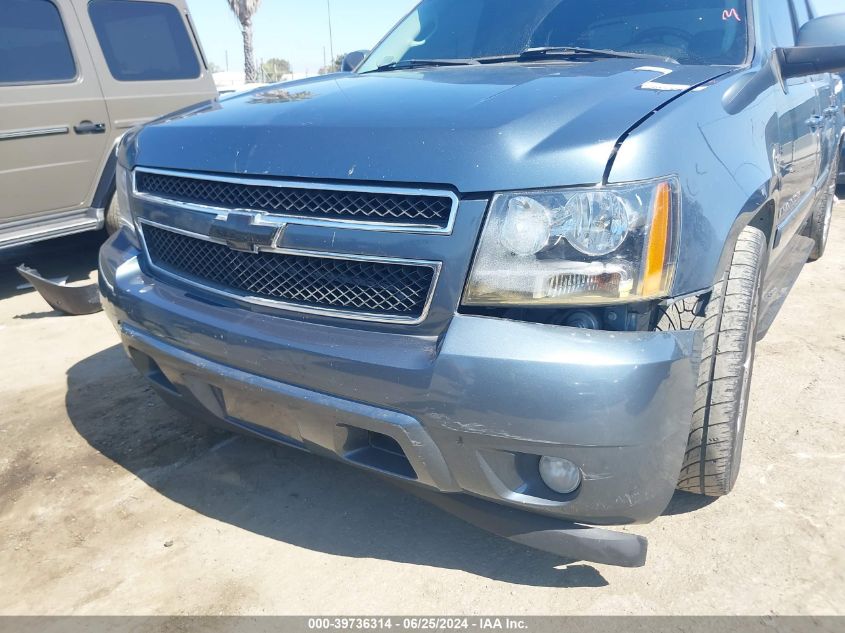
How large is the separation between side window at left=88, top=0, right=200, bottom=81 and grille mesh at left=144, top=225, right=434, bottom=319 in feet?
12.3

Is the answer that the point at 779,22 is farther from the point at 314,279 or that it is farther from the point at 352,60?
the point at 314,279

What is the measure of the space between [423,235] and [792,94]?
6.52 ft

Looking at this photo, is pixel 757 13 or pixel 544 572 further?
pixel 757 13

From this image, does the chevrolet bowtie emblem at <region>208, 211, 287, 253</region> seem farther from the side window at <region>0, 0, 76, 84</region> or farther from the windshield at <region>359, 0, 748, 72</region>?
the side window at <region>0, 0, 76, 84</region>

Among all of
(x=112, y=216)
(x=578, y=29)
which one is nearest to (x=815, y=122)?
(x=578, y=29)

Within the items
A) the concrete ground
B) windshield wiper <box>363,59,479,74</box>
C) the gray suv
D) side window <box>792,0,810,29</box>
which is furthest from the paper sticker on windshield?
the concrete ground

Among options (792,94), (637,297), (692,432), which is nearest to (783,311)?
(792,94)

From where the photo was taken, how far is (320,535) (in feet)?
7.23

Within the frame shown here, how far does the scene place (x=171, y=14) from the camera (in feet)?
18.4

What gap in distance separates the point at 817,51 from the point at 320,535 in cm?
245

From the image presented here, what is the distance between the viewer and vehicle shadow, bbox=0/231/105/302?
17.0 ft

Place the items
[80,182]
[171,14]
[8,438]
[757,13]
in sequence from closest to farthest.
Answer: [757,13] → [8,438] → [80,182] → [171,14]

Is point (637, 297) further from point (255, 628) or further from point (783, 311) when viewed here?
point (783, 311)

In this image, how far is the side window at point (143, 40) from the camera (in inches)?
200
